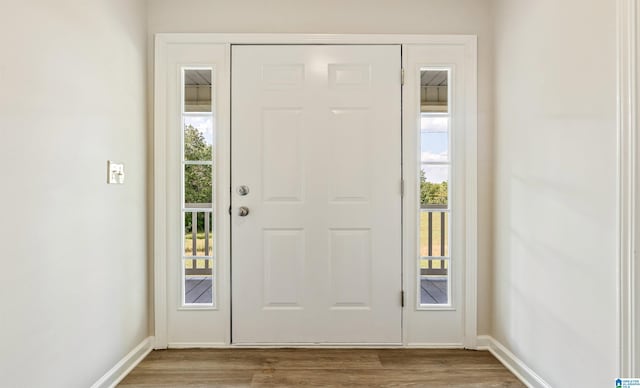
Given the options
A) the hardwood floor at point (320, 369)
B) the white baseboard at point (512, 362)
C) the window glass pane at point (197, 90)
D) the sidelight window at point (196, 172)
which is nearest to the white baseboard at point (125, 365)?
the hardwood floor at point (320, 369)

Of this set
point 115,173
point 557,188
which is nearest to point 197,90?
point 115,173

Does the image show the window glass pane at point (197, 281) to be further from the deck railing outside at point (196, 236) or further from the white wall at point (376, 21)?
the white wall at point (376, 21)

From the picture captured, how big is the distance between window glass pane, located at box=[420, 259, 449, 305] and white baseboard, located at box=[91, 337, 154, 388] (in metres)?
1.78

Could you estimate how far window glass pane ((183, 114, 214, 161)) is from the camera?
7.33 ft

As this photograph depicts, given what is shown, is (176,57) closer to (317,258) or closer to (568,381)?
(317,258)

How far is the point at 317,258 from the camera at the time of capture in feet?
7.25

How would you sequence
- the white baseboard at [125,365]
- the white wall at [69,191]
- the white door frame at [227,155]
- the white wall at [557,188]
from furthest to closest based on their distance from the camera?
the white door frame at [227,155] < the white baseboard at [125,365] < the white wall at [557,188] < the white wall at [69,191]

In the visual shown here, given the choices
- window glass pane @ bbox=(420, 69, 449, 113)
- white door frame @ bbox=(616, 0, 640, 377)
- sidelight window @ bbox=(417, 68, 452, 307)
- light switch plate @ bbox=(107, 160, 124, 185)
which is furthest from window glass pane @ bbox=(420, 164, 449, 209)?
light switch plate @ bbox=(107, 160, 124, 185)

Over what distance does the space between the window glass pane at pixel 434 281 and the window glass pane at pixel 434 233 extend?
2.6 inches

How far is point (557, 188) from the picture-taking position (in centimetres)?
160

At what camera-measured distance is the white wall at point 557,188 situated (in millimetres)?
1347

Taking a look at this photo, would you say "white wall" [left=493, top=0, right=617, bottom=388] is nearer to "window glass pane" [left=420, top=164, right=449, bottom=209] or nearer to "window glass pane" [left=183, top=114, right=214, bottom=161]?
"window glass pane" [left=420, top=164, right=449, bottom=209]

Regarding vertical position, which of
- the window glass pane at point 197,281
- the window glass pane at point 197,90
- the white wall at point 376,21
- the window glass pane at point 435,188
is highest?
the white wall at point 376,21

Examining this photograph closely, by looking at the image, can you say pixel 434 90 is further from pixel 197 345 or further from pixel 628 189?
pixel 197 345
